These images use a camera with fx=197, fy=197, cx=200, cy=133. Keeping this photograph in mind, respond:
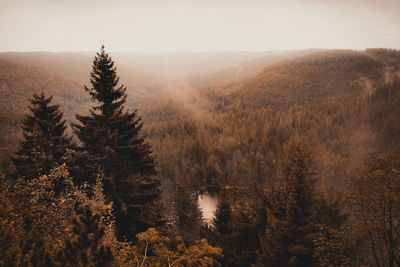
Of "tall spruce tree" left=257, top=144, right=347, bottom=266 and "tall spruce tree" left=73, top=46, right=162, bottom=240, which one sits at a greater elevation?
"tall spruce tree" left=73, top=46, right=162, bottom=240

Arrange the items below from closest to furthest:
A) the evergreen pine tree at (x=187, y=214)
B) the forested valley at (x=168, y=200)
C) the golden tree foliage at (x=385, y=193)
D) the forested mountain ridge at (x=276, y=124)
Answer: the forested valley at (x=168, y=200), the golden tree foliage at (x=385, y=193), the evergreen pine tree at (x=187, y=214), the forested mountain ridge at (x=276, y=124)

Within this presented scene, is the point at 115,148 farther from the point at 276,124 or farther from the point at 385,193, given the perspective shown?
the point at 276,124

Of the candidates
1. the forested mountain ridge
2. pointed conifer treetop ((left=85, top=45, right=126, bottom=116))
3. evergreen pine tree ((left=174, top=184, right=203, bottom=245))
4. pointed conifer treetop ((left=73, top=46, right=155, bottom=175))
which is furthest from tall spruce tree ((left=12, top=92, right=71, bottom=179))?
the forested mountain ridge

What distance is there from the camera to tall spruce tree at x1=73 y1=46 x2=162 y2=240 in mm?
10977


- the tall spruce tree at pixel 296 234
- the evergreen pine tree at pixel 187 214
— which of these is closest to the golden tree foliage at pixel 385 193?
the tall spruce tree at pixel 296 234

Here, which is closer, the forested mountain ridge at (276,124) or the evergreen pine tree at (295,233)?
the evergreen pine tree at (295,233)

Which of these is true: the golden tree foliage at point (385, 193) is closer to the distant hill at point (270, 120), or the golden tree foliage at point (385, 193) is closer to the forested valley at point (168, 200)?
the forested valley at point (168, 200)

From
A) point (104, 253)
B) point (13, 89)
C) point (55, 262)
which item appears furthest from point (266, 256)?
point (13, 89)

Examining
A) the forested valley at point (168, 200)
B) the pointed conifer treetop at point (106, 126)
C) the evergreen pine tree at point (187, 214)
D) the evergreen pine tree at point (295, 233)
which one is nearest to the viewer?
the forested valley at point (168, 200)

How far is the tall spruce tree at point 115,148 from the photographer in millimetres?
10977

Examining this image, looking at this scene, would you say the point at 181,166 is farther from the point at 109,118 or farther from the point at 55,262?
the point at 55,262

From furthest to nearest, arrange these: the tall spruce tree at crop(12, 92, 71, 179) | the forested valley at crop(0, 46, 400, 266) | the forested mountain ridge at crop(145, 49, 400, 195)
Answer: the forested mountain ridge at crop(145, 49, 400, 195), the tall spruce tree at crop(12, 92, 71, 179), the forested valley at crop(0, 46, 400, 266)

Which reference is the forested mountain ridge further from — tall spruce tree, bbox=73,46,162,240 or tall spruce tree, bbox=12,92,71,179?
tall spruce tree, bbox=12,92,71,179

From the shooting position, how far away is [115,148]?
11250mm
